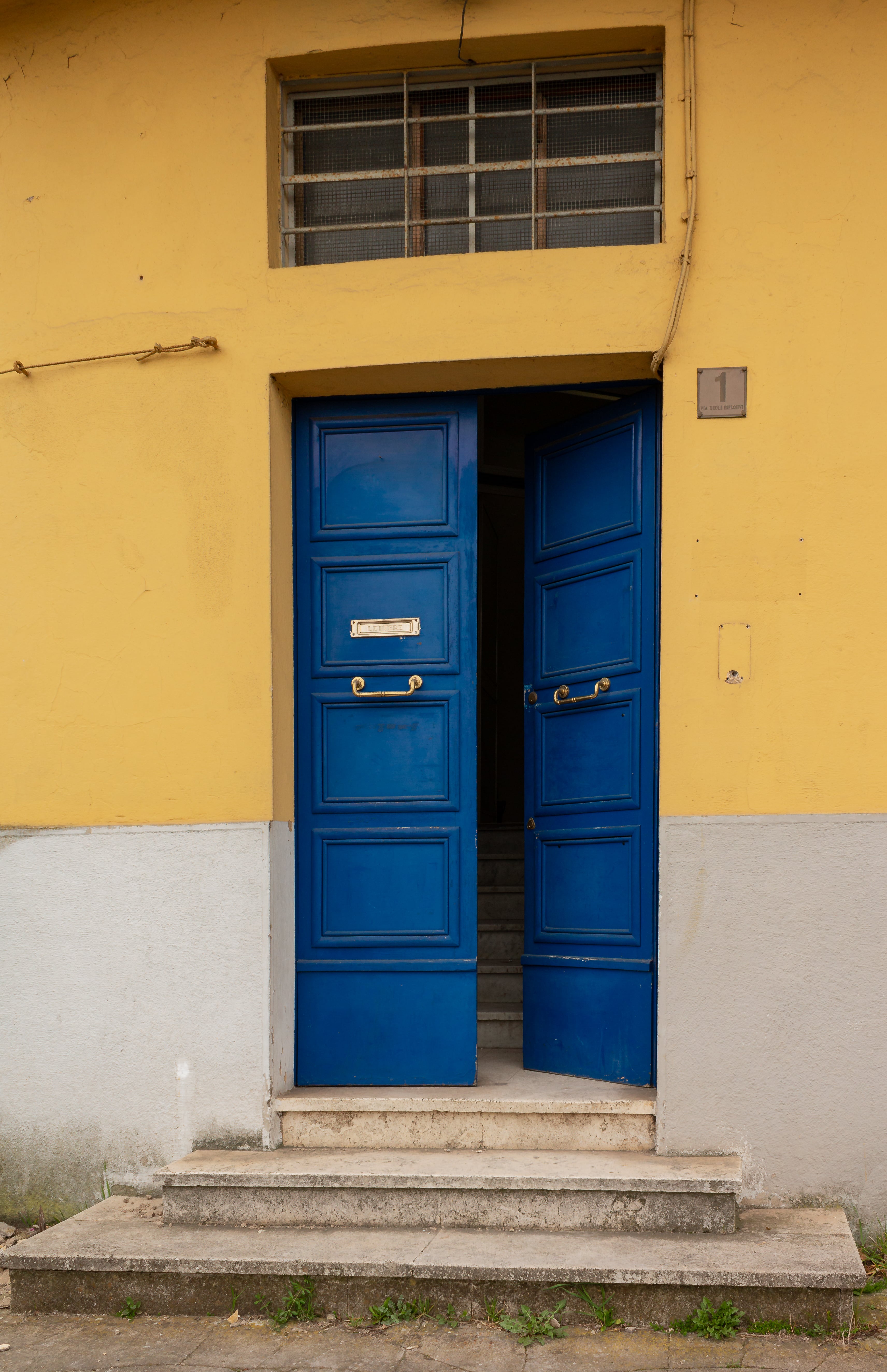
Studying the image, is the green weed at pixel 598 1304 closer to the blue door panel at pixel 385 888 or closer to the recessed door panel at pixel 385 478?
the blue door panel at pixel 385 888

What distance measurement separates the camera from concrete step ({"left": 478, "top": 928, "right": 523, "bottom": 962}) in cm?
590

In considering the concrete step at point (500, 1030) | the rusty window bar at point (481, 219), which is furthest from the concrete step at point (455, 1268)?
the rusty window bar at point (481, 219)

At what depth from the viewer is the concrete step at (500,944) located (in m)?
5.90

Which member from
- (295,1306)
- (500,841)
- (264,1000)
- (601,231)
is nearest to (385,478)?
(601,231)

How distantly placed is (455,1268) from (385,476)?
280 cm

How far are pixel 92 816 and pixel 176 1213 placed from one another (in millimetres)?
1445

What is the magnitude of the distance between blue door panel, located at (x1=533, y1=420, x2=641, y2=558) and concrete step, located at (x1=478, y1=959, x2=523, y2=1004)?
1977 mm

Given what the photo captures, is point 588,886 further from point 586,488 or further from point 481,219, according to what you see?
point 481,219

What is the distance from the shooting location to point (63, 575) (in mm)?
4570

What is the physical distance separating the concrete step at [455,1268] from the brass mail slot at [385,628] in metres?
2.10

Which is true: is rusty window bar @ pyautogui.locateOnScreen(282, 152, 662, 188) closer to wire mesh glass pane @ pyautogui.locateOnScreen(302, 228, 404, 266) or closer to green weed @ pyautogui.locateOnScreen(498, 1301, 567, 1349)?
wire mesh glass pane @ pyautogui.locateOnScreen(302, 228, 404, 266)

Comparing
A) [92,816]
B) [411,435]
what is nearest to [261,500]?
[411,435]

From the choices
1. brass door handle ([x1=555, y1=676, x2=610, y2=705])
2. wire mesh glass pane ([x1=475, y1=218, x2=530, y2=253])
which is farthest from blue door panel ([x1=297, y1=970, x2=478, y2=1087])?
wire mesh glass pane ([x1=475, y1=218, x2=530, y2=253])

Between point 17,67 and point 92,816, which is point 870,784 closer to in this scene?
point 92,816
